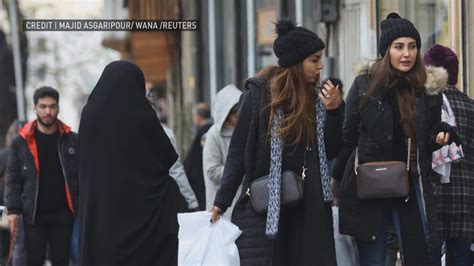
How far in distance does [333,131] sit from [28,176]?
341 cm

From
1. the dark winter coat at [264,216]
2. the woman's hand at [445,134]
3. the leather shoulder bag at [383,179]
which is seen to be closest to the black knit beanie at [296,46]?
the dark winter coat at [264,216]

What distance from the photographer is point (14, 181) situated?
33.2 ft

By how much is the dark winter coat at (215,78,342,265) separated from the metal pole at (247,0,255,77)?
31.1 ft

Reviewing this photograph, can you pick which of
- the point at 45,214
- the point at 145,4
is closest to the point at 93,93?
the point at 45,214

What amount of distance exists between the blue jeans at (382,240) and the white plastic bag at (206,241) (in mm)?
755

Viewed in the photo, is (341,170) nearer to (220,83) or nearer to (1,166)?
Answer: (1,166)

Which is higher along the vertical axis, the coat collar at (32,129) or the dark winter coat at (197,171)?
the coat collar at (32,129)

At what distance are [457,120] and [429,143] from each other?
0.65m

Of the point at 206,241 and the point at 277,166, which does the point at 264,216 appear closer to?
the point at 277,166

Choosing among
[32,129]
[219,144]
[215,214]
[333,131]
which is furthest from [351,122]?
[32,129]

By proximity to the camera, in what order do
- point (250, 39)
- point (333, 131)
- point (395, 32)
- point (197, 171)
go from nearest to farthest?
1. point (333, 131)
2. point (395, 32)
3. point (197, 171)
4. point (250, 39)

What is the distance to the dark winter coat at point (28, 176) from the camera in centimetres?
1007

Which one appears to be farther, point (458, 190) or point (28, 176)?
point (28, 176)

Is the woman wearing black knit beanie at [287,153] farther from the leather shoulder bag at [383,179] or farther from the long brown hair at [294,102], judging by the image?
the leather shoulder bag at [383,179]
